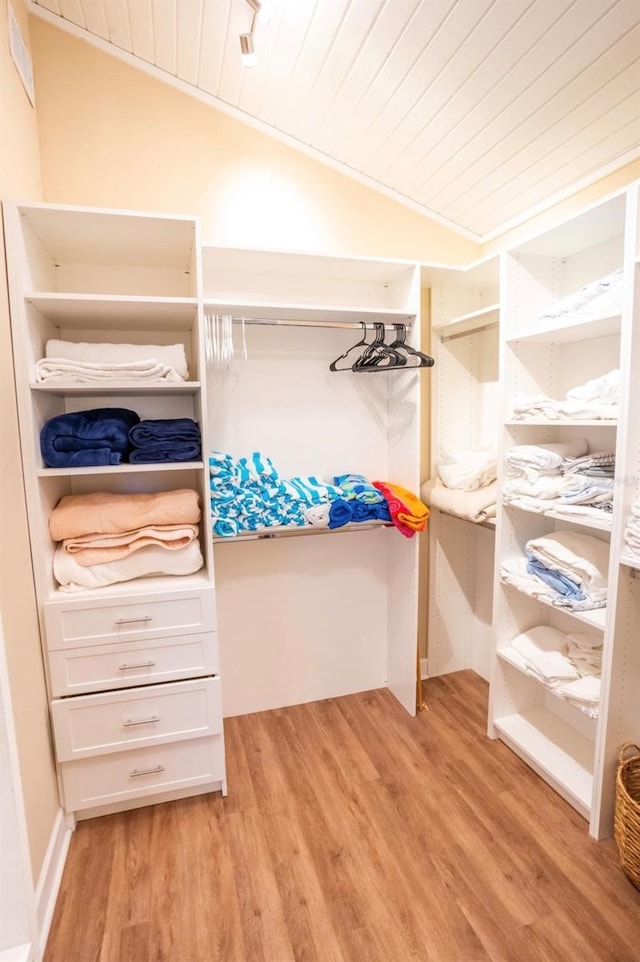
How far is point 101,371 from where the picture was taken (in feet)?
5.44

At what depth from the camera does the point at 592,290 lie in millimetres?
1628

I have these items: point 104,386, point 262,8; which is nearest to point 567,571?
point 104,386

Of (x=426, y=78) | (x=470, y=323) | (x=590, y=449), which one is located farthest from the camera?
(x=470, y=323)

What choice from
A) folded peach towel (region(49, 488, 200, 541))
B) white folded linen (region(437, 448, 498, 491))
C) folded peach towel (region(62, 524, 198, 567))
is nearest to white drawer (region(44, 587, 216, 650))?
folded peach towel (region(62, 524, 198, 567))

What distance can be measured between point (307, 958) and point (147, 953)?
44 cm

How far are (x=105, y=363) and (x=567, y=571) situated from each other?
5.94 feet

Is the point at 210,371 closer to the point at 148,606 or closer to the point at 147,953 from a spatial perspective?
the point at 148,606

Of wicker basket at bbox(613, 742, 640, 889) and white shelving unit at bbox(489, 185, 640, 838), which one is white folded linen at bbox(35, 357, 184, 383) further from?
wicker basket at bbox(613, 742, 640, 889)

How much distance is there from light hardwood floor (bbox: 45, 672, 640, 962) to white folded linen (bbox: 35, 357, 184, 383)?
1.61 m

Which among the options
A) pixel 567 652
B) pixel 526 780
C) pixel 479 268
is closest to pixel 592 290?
pixel 479 268

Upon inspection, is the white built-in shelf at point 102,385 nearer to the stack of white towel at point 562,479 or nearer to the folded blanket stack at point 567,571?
the stack of white towel at point 562,479

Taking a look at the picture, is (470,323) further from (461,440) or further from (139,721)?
(139,721)

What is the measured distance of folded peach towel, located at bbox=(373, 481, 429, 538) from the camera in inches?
82.4

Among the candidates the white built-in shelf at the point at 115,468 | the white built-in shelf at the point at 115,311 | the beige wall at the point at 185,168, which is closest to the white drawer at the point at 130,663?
the white built-in shelf at the point at 115,468
